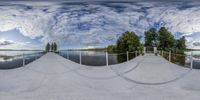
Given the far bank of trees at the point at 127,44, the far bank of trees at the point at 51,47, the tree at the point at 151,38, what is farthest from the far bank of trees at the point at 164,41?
the far bank of trees at the point at 51,47

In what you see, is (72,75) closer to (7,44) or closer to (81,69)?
(81,69)

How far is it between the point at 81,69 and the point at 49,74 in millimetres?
366

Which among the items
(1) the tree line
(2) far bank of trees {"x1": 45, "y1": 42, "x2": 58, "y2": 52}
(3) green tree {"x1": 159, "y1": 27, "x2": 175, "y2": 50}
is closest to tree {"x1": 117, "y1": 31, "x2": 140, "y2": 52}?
(1) the tree line

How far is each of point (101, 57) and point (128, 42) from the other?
0.45m

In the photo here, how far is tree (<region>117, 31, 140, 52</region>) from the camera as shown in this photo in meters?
4.14

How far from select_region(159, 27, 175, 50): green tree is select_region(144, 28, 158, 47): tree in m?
0.06

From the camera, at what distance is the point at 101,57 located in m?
4.59

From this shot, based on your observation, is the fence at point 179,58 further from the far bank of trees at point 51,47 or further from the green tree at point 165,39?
the far bank of trees at point 51,47

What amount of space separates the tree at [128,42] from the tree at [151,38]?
0.36 feet

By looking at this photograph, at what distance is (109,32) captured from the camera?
4.34 m

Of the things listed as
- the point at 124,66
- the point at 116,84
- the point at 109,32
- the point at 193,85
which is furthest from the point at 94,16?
the point at 193,85

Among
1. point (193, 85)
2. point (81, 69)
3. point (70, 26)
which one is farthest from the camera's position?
point (81, 69)

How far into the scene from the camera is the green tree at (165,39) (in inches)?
155

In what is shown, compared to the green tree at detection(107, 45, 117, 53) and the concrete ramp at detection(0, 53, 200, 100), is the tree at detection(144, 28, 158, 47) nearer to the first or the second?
the concrete ramp at detection(0, 53, 200, 100)
